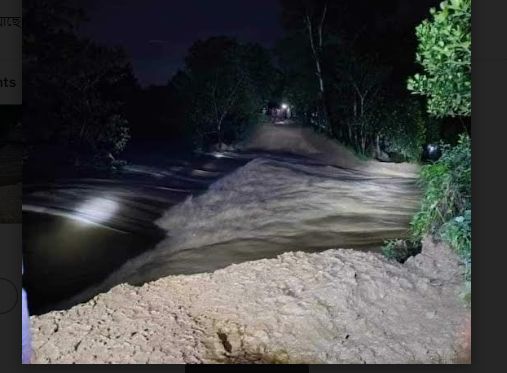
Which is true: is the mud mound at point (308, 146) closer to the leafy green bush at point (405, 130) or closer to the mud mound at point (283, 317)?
the leafy green bush at point (405, 130)

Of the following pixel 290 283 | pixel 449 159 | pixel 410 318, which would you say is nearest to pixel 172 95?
pixel 290 283

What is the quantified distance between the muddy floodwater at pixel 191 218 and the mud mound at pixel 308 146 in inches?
1.7

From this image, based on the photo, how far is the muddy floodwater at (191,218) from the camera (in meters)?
2.63

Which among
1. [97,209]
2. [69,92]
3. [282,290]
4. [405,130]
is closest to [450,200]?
[405,130]

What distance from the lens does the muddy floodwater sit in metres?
2.63

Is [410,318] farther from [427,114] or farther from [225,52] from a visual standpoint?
[225,52]

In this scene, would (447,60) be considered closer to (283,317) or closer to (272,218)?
(272,218)

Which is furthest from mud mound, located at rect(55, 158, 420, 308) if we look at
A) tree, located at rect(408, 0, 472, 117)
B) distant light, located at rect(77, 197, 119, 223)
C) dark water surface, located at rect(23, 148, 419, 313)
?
tree, located at rect(408, 0, 472, 117)

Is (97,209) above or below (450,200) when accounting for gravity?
below

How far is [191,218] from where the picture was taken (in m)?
2.75

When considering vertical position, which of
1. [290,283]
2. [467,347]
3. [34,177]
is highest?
[34,177]

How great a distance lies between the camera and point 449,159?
262 centimetres

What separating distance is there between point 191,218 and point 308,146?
786 millimetres

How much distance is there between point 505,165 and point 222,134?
1.52 metres
